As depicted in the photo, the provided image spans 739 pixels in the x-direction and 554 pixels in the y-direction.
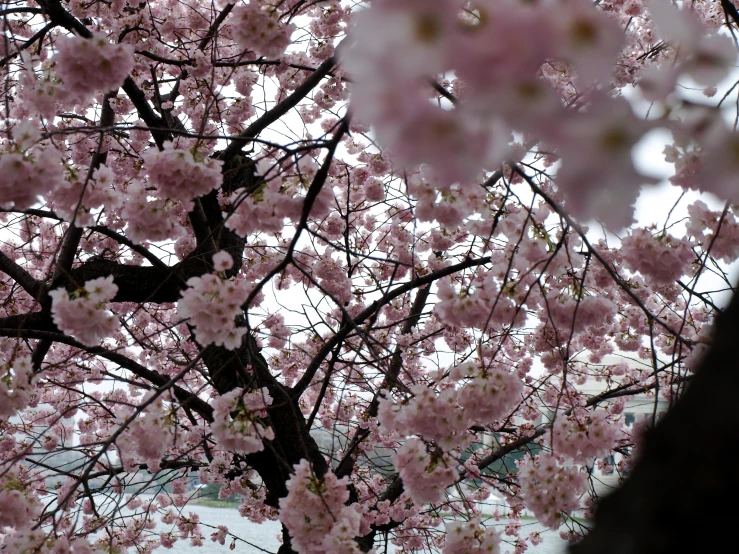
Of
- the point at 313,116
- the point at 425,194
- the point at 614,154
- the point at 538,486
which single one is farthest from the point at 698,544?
the point at 313,116

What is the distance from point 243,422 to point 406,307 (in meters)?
2.99

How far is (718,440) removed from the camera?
Result: 466mm

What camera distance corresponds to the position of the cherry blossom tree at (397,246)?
0.52 metres

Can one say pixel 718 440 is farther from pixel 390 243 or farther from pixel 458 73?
pixel 390 243

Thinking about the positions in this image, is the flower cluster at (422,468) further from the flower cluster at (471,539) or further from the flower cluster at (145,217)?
the flower cluster at (145,217)

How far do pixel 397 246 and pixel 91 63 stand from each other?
257 centimetres

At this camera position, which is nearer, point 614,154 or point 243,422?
point 614,154

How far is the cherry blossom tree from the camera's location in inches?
20.3

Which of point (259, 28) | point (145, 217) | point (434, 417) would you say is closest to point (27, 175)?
point (145, 217)

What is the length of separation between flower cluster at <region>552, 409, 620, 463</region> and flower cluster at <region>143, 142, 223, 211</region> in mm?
1321

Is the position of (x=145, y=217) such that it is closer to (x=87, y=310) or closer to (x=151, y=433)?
(x=87, y=310)

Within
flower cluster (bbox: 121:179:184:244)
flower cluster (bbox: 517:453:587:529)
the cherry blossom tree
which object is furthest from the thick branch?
flower cluster (bbox: 121:179:184:244)

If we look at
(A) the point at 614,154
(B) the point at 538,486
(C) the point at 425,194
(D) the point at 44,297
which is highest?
(D) the point at 44,297

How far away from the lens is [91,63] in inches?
73.6
